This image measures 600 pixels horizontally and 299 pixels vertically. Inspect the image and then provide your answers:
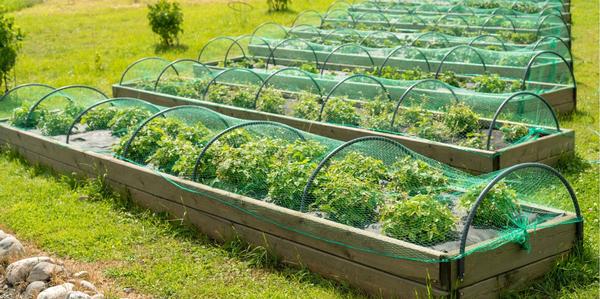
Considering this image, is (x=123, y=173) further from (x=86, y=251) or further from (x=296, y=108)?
(x=296, y=108)

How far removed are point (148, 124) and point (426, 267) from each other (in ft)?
14.3

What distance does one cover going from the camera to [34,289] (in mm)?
6113

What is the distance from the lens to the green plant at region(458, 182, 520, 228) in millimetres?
5910

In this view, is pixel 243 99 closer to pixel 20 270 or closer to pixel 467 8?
pixel 20 270

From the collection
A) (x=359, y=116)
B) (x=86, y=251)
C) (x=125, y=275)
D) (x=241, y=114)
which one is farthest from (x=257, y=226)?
(x=241, y=114)

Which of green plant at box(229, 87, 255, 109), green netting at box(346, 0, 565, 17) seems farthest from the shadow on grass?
green plant at box(229, 87, 255, 109)

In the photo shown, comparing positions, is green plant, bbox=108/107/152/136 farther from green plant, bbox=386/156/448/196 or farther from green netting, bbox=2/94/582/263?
green plant, bbox=386/156/448/196

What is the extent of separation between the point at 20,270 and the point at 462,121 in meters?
5.40

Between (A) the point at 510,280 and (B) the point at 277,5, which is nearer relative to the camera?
(A) the point at 510,280

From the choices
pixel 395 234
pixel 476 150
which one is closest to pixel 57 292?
pixel 395 234

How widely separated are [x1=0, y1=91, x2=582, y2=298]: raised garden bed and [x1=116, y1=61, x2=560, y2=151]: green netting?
1992 mm

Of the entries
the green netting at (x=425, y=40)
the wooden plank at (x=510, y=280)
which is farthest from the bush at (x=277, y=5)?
the wooden plank at (x=510, y=280)

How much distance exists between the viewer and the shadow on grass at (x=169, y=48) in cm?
1736

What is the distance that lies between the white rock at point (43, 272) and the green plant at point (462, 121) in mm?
4943
